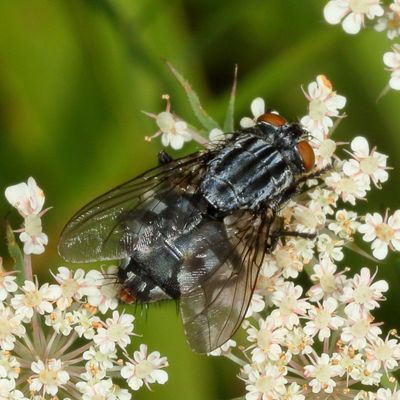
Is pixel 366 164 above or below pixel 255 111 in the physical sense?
below

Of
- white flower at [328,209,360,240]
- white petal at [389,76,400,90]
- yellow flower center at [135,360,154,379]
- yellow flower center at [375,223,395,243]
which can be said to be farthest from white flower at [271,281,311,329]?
white petal at [389,76,400,90]

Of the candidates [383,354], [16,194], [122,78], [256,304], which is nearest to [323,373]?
[383,354]

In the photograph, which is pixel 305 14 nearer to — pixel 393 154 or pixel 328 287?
pixel 393 154

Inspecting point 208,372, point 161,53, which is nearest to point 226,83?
point 161,53

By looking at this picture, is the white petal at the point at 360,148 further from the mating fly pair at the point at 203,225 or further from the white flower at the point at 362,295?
the white flower at the point at 362,295

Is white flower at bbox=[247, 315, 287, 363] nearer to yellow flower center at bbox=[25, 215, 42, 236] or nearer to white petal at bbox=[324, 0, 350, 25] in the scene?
yellow flower center at bbox=[25, 215, 42, 236]

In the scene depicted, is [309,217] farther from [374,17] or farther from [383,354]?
[374,17]
